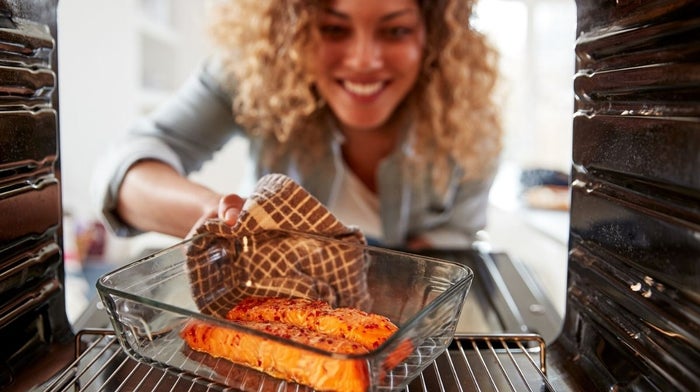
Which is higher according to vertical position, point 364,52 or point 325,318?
point 364,52

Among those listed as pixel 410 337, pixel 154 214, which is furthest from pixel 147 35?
pixel 410 337

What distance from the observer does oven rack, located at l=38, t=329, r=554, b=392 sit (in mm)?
568

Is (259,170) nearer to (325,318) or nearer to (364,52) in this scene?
(364,52)

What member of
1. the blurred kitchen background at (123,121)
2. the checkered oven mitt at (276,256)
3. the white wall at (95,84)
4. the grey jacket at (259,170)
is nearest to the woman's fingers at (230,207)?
the checkered oven mitt at (276,256)

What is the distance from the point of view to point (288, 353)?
485 millimetres

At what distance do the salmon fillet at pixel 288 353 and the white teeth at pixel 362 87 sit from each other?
3.10 feet

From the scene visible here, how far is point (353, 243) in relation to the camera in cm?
69

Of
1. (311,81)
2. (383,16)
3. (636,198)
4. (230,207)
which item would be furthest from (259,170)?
(636,198)

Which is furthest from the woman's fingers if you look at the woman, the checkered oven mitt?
the woman

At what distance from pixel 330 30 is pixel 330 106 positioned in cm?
31

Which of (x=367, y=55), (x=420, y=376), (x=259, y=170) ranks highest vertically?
(x=367, y=55)

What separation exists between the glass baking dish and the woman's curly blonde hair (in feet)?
2.67

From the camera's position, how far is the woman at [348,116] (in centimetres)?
133

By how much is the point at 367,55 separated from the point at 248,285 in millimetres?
772
